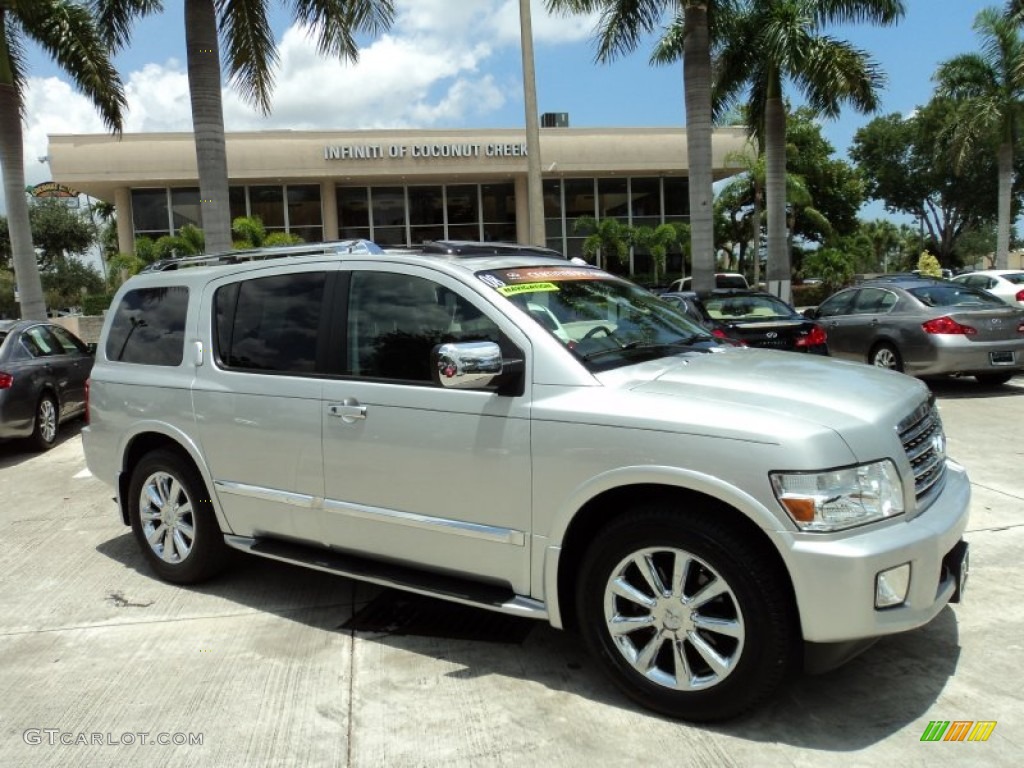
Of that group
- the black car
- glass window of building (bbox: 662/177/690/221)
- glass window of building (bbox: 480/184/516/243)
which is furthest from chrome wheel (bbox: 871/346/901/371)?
glass window of building (bbox: 662/177/690/221)

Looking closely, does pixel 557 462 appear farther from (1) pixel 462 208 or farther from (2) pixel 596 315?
(1) pixel 462 208

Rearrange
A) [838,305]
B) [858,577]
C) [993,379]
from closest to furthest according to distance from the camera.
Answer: [858,577]
[993,379]
[838,305]

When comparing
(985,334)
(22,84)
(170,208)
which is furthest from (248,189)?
(985,334)

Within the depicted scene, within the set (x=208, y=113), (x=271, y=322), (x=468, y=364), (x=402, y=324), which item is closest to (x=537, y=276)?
(x=402, y=324)

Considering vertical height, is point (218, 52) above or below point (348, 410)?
above

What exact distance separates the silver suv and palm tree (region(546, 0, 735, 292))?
10.7 metres

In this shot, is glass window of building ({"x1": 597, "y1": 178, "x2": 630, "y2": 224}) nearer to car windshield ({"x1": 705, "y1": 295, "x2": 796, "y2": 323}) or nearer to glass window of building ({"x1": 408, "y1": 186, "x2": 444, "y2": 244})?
glass window of building ({"x1": 408, "y1": 186, "x2": 444, "y2": 244})

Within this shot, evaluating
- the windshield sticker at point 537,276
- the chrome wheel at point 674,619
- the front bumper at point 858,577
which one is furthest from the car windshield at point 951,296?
the chrome wheel at point 674,619

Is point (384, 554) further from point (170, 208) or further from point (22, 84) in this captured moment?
point (170, 208)

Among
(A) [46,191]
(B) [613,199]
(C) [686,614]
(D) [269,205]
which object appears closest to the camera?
(C) [686,614]

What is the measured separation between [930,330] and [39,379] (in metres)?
10.5

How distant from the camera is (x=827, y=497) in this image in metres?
2.82

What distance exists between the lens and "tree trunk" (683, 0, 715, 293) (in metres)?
14.2

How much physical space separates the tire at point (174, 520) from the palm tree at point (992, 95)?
26.1 meters
